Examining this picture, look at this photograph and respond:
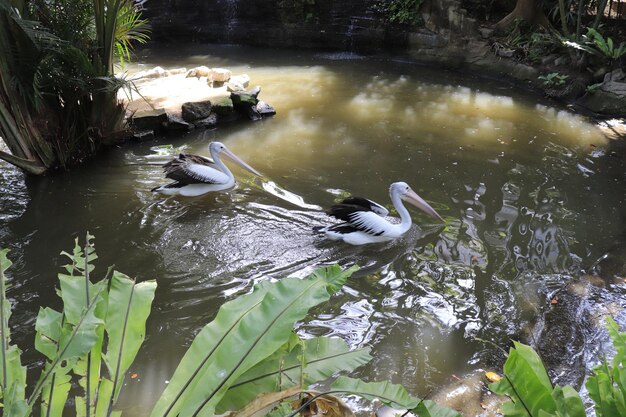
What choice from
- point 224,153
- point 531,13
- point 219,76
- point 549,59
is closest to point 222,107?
point 219,76

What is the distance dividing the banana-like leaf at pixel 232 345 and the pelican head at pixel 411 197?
3554 millimetres

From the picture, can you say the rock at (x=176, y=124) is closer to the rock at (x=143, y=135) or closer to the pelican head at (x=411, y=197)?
the rock at (x=143, y=135)

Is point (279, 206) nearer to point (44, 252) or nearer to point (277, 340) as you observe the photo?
point (44, 252)

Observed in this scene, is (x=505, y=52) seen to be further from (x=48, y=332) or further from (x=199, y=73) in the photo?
(x=48, y=332)

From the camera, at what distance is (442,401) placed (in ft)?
10.3

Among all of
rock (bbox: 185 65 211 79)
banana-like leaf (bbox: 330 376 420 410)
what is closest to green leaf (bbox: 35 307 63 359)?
banana-like leaf (bbox: 330 376 420 410)

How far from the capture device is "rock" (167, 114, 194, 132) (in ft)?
25.7

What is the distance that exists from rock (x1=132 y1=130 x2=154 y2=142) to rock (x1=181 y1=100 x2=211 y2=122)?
0.57 metres

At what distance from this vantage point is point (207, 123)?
812 centimetres

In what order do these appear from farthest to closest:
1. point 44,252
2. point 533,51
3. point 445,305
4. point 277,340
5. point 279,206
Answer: point 533,51 < point 279,206 < point 44,252 < point 445,305 < point 277,340

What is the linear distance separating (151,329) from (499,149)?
203 inches

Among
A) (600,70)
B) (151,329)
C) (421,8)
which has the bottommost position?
(151,329)

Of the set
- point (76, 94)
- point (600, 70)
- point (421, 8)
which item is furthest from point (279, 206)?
point (421, 8)

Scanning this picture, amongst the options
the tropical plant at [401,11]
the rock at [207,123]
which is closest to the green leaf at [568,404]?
the rock at [207,123]
